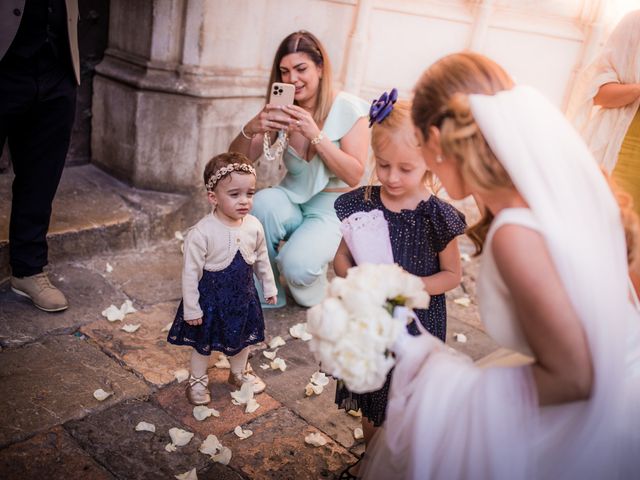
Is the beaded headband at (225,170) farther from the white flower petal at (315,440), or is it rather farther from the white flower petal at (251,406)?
the white flower petal at (315,440)

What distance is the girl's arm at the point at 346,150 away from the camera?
10.6 ft

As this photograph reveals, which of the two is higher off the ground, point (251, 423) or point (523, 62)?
point (523, 62)

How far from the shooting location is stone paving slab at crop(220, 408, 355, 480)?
2336mm

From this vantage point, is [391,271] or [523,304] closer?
[523,304]

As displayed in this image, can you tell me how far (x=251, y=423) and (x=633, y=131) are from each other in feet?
8.94

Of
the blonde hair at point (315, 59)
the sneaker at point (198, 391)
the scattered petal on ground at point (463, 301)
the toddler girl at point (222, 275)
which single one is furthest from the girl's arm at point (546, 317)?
the scattered petal on ground at point (463, 301)

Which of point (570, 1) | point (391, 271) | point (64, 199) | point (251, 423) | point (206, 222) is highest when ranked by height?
point (570, 1)

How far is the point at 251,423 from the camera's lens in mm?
2613

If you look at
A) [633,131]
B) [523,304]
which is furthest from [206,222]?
[633,131]

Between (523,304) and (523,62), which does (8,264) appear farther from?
(523,62)

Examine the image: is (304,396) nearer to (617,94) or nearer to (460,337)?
(460,337)

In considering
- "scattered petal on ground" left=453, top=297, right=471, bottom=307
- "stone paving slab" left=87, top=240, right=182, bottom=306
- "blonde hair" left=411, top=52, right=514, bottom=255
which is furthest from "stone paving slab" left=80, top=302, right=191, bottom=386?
"scattered petal on ground" left=453, top=297, right=471, bottom=307

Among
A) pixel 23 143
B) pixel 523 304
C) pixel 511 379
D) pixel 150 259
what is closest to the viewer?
pixel 523 304

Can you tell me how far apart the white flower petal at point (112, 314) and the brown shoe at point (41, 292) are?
0.22m
